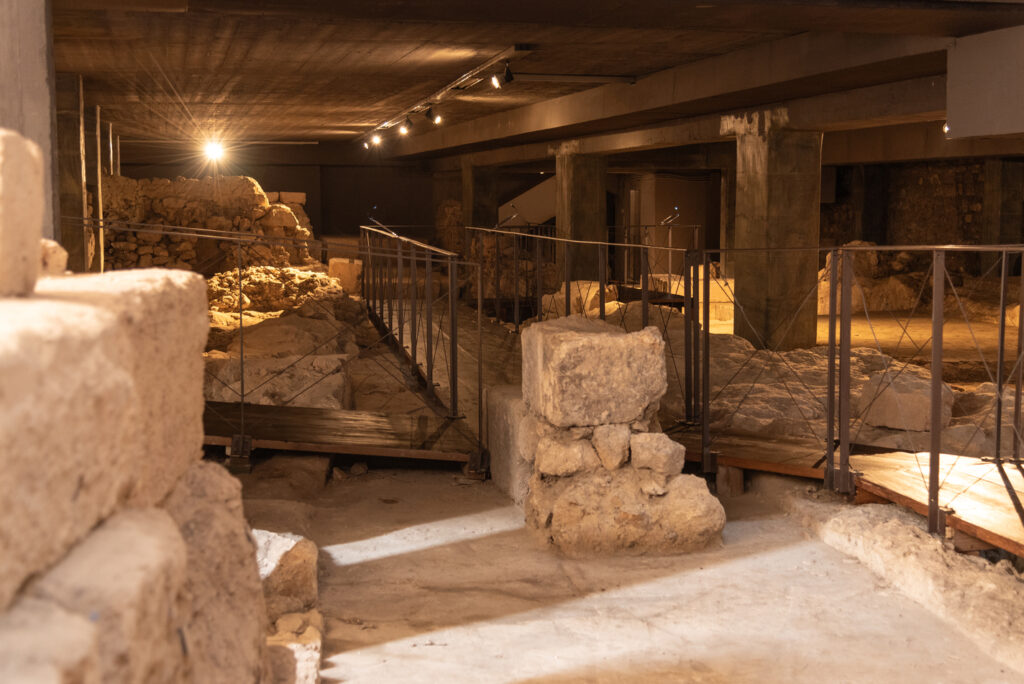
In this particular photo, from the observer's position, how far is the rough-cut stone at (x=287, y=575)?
4152mm

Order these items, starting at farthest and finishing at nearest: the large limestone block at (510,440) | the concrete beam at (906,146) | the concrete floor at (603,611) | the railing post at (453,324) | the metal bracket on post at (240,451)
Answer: the concrete beam at (906,146) < the railing post at (453,324) < the metal bracket on post at (240,451) < the large limestone block at (510,440) < the concrete floor at (603,611)

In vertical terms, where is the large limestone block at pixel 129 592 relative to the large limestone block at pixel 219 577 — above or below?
above

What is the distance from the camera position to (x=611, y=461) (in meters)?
5.28

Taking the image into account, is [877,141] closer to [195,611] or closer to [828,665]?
[828,665]

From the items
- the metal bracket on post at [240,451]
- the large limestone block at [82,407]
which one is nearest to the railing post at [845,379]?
the metal bracket on post at [240,451]

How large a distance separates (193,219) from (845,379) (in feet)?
45.2

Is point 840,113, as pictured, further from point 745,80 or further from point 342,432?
point 342,432

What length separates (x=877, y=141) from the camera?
15.6m

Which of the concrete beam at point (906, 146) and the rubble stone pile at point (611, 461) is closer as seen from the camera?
the rubble stone pile at point (611, 461)

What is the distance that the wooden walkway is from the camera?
4.64m

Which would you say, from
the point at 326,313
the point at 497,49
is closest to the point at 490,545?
the point at 497,49

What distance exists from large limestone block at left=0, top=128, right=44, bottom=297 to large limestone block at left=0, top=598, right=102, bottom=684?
63 centimetres

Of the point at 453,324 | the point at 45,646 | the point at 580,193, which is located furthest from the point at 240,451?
the point at 580,193

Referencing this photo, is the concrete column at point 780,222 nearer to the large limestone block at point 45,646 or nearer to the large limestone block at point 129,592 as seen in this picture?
the large limestone block at point 129,592
